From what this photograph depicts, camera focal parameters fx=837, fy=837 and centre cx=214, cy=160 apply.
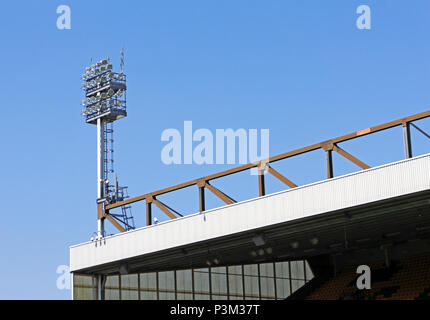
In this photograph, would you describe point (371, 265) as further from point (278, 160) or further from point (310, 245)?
point (278, 160)

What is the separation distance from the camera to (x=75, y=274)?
4022cm

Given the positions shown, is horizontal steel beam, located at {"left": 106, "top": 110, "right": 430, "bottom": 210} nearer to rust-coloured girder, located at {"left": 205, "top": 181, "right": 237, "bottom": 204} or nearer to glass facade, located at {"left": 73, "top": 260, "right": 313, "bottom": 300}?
rust-coloured girder, located at {"left": 205, "top": 181, "right": 237, "bottom": 204}

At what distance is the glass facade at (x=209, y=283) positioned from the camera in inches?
1620

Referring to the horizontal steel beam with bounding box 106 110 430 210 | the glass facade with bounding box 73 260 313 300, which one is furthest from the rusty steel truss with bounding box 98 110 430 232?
the glass facade with bounding box 73 260 313 300

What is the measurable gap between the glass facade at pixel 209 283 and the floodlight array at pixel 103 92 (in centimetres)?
1397

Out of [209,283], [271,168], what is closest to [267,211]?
[271,168]

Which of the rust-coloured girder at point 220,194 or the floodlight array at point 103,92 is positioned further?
the floodlight array at point 103,92

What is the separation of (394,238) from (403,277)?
2.57m

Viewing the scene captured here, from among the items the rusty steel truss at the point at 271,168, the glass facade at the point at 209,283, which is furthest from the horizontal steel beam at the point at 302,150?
the glass facade at the point at 209,283

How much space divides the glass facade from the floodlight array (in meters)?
14.0

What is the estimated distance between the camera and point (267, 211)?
32500 millimetres

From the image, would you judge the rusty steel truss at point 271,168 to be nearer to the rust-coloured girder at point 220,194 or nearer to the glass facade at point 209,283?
the rust-coloured girder at point 220,194

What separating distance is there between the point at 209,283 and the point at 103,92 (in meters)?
16.5
